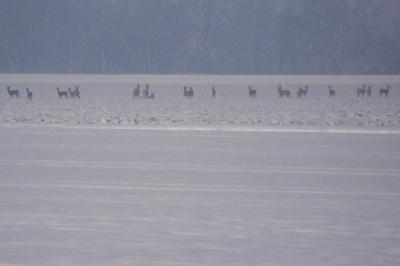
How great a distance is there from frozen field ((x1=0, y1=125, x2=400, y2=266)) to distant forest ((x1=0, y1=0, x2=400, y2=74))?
76.9 meters

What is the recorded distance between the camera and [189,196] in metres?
11.2

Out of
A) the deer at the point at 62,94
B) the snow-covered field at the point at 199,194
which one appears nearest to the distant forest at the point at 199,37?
the deer at the point at 62,94

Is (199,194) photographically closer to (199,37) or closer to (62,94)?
(62,94)

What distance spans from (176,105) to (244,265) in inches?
1176

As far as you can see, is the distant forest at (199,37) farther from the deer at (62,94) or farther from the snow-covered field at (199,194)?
the snow-covered field at (199,194)

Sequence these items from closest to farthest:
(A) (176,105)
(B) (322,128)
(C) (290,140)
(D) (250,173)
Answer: (D) (250,173) → (C) (290,140) → (B) (322,128) → (A) (176,105)

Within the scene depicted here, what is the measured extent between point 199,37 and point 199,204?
87.8m

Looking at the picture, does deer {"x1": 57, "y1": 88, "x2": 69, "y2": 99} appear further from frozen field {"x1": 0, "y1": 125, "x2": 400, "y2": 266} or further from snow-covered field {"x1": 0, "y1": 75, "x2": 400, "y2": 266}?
frozen field {"x1": 0, "y1": 125, "x2": 400, "y2": 266}

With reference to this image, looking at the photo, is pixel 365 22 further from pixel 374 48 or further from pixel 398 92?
pixel 398 92

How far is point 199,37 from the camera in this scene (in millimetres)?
97625

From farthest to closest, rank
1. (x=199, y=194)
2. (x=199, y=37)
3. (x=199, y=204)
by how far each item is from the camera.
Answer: (x=199, y=37) < (x=199, y=194) < (x=199, y=204)

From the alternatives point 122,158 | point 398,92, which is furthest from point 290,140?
point 398,92

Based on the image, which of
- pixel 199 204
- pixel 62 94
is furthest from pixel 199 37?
pixel 199 204

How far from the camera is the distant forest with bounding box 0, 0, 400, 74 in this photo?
94.9 metres
